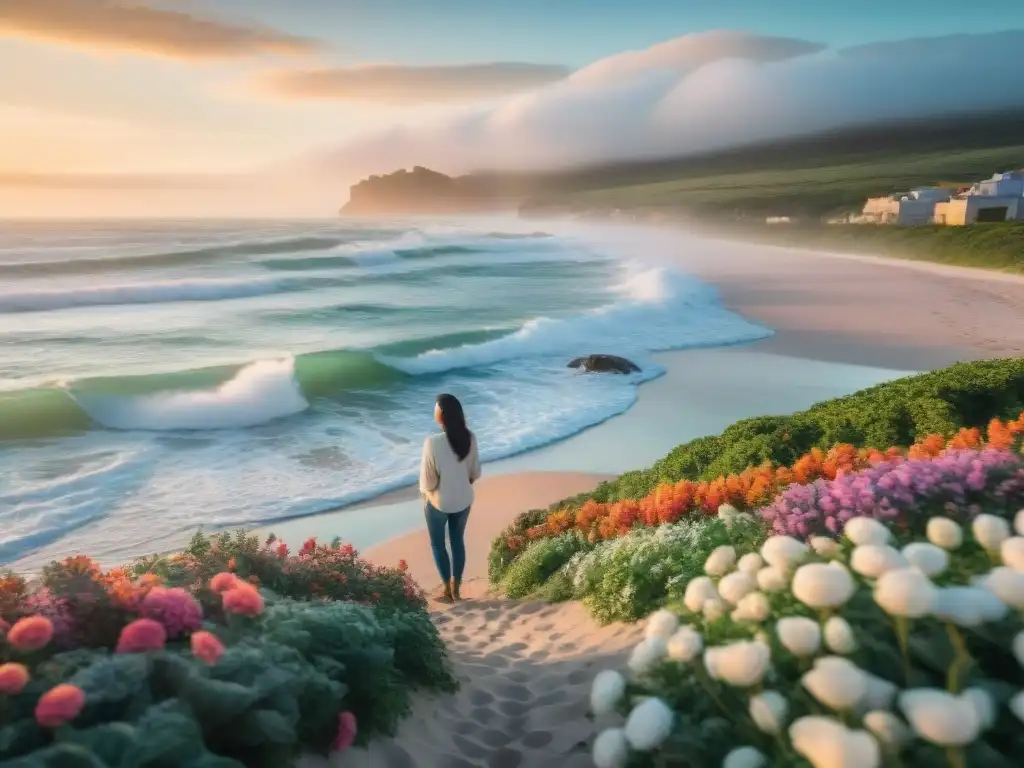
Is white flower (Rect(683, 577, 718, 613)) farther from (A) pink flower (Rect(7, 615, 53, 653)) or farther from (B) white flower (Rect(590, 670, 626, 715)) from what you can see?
(A) pink flower (Rect(7, 615, 53, 653))

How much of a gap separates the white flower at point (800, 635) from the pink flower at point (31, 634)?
2329 millimetres

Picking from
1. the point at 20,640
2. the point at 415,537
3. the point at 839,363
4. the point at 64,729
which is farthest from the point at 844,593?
the point at 839,363

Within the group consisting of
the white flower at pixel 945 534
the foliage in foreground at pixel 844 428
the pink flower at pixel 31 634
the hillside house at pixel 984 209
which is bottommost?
the hillside house at pixel 984 209

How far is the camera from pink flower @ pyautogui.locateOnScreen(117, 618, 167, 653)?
2619 mm

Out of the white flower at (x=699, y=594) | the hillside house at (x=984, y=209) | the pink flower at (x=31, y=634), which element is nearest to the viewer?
the pink flower at (x=31, y=634)

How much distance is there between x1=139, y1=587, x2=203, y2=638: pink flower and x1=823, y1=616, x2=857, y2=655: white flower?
225 centimetres

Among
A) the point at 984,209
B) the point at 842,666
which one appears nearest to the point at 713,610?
the point at 842,666

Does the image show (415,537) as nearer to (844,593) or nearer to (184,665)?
(184,665)

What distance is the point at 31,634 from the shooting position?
8.32 ft

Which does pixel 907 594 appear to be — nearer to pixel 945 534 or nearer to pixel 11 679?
pixel 945 534

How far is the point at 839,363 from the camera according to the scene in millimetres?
19547

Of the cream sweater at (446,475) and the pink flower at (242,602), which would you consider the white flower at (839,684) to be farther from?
the cream sweater at (446,475)

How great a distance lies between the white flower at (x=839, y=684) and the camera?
2.03 metres

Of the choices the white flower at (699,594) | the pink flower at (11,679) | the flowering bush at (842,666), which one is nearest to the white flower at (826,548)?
the flowering bush at (842,666)
